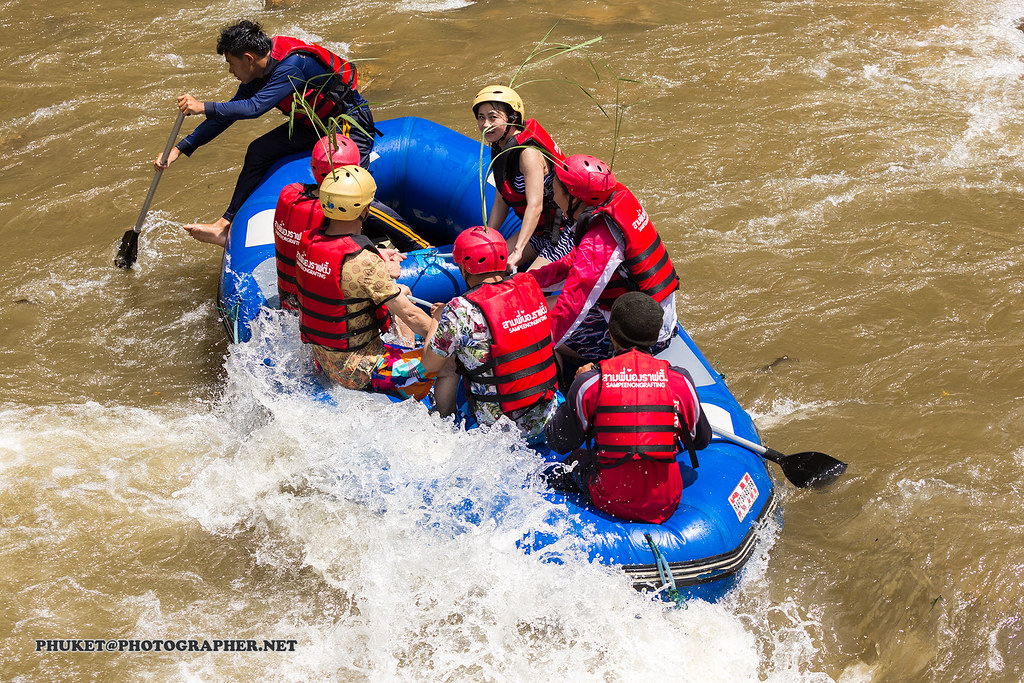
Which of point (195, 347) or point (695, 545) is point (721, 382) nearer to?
point (695, 545)

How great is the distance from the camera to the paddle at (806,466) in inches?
154

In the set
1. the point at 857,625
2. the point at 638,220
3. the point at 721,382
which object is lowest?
the point at 857,625

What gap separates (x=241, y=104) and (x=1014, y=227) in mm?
5556

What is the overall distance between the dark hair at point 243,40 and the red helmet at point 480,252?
216 centimetres

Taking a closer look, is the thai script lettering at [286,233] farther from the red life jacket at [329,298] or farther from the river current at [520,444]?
the river current at [520,444]

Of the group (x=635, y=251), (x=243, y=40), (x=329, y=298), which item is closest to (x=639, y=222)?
(x=635, y=251)

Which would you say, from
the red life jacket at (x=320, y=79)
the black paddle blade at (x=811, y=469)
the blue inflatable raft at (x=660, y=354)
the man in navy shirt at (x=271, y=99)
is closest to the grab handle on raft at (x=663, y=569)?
the blue inflatable raft at (x=660, y=354)

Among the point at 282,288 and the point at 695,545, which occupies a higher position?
the point at 282,288

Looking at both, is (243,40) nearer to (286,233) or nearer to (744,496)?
(286,233)

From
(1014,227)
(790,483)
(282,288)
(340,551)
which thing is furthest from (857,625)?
(1014,227)

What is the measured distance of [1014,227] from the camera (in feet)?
20.9

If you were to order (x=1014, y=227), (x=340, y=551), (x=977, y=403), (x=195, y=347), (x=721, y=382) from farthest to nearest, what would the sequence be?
1. (x=1014, y=227)
2. (x=195, y=347)
3. (x=977, y=403)
4. (x=721, y=382)
5. (x=340, y=551)

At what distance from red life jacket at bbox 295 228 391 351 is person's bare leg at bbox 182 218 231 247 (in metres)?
1.43

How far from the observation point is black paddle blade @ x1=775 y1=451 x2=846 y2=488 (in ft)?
13.0
